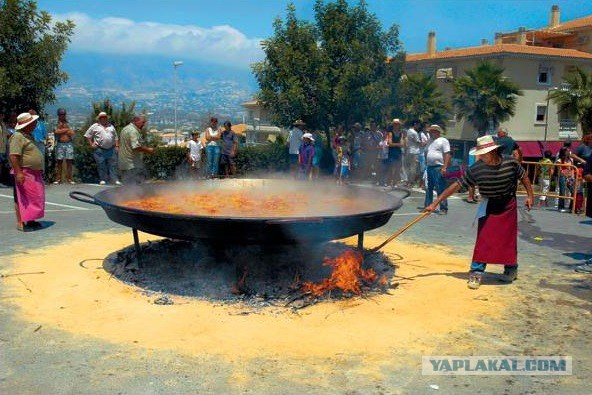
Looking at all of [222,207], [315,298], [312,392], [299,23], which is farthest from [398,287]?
[299,23]

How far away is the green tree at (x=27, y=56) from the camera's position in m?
13.4

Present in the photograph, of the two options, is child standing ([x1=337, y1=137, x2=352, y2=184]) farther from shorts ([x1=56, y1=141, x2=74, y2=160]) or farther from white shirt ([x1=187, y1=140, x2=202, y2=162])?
shorts ([x1=56, y1=141, x2=74, y2=160])

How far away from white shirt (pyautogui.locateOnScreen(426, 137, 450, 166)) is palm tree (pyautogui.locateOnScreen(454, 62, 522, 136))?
75.1ft

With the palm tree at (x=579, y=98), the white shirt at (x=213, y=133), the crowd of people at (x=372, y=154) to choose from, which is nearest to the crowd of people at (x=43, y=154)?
the white shirt at (x=213, y=133)

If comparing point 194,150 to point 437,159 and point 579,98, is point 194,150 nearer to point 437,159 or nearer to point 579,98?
point 437,159

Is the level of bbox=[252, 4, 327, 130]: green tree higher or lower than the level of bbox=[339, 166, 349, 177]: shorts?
higher

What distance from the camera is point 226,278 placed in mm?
5988

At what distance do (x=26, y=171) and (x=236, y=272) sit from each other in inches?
160

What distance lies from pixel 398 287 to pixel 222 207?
2.16 metres

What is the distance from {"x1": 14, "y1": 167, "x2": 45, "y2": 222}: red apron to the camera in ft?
26.5

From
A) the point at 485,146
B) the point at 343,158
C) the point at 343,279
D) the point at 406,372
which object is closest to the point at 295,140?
the point at 343,158

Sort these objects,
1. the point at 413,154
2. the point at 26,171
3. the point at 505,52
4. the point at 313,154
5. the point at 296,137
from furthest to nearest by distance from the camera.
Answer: the point at 505,52 < the point at 296,137 < the point at 413,154 < the point at 313,154 < the point at 26,171

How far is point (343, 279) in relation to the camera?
5594mm

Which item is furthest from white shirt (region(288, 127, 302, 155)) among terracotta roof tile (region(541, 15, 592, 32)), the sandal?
terracotta roof tile (region(541, 15, 592, 32))
